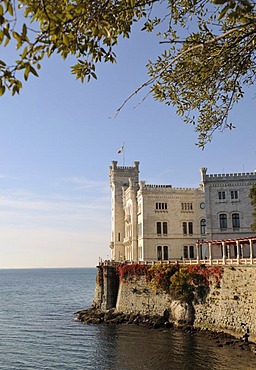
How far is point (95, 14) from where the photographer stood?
301 inches

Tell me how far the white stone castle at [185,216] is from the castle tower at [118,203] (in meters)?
4.50

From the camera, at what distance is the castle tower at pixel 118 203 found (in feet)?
221

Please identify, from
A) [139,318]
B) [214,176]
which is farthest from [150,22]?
[214,176]

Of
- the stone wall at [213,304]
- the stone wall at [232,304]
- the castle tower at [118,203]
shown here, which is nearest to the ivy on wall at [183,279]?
the stone wall at [213,304]

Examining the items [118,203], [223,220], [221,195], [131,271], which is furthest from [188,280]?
[118,203]

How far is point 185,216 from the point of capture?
5759 centimetres

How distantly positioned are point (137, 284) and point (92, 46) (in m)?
41.5

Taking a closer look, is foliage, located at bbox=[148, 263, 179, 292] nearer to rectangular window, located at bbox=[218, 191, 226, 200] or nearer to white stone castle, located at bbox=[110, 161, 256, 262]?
white stone castle, located at bbox=[110, 161, 256, 262]

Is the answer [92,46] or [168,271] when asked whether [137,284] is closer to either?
[168,271]

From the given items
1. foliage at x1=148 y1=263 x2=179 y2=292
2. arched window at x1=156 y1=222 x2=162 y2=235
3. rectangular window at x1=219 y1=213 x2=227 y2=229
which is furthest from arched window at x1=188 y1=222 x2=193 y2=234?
foliage at x1=148 y1=263 x2=179 y2=292

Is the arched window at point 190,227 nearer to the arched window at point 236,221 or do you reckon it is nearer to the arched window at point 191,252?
the arched window at point 191,252

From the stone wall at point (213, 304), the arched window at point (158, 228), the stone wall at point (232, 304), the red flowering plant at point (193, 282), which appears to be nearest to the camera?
the stone wall at point (232, 304)

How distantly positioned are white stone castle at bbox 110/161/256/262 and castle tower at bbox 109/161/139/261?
4496 mm

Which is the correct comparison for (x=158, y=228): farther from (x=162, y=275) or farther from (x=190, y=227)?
(x=162, y=275)
